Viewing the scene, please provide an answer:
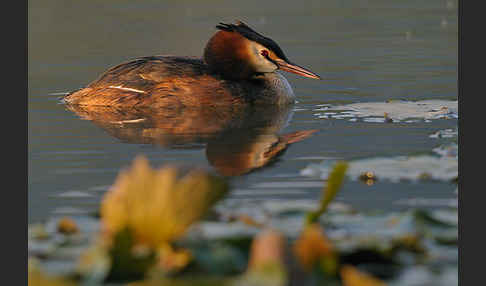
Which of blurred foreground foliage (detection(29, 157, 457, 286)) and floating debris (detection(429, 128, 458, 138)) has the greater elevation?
floating debris (detection(429, 128, 458, 138))

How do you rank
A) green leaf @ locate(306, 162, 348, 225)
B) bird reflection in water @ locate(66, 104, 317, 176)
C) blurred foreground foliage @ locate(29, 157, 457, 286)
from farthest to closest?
1. bird reflection in water @ locate(66, 104, 317, 176)
2. green leaf @ locate(306, 162, 348, 225)
3. blurred foreground foliage @ locate(29, 157, 457, 286)

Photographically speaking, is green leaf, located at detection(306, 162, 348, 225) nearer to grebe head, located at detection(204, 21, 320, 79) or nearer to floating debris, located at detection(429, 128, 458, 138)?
floating debris, located at detection(429, 128, 458, 138)

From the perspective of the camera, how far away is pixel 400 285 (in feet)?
13.2

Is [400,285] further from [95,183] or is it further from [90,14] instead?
[90,14]

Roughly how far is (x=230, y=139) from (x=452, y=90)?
4076 millimetres

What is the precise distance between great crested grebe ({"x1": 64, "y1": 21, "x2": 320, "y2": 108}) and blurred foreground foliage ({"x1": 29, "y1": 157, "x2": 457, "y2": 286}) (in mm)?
6035

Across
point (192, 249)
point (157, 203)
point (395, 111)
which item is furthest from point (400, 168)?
point (395, 111)

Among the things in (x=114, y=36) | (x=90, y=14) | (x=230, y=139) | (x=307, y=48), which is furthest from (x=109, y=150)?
(x=90, y=14)

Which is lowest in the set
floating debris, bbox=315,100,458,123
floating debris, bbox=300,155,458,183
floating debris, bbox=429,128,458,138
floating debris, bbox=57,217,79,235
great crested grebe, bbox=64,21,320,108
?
floating debris, bbox=57,217,79,235

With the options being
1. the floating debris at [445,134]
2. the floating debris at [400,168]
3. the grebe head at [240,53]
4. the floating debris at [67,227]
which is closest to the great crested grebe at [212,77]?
the grebe head at [240,53]

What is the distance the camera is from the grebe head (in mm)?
10930

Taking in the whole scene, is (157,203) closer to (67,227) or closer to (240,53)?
(67,227)

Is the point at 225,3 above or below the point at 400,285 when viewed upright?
above

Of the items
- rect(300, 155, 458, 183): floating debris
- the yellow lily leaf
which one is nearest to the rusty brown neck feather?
rect(300, 155, 458, 183): floating debris
